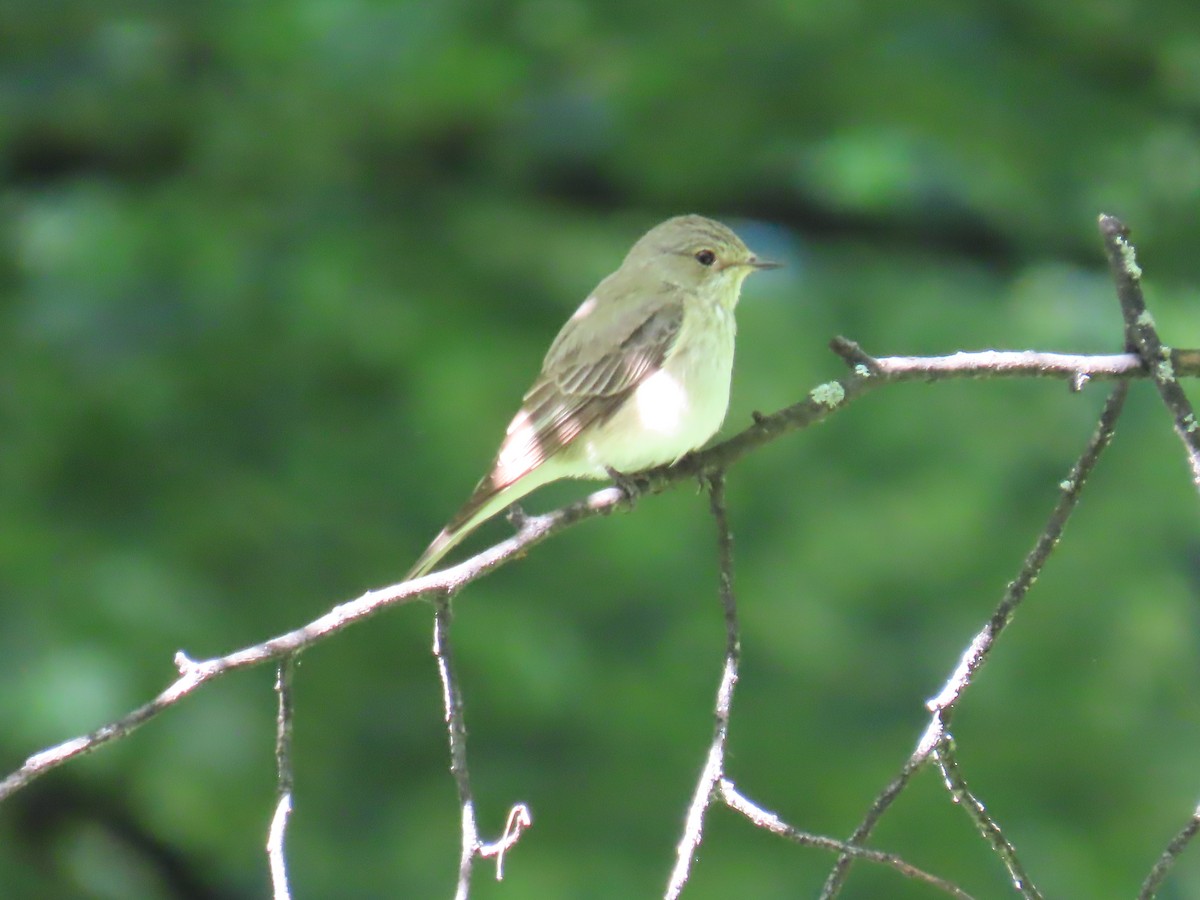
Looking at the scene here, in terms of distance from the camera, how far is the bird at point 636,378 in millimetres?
4512

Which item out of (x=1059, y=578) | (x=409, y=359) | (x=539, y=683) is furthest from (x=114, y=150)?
(x=1059, y=578)

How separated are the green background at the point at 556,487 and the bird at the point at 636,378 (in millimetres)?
1582

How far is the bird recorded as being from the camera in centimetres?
451

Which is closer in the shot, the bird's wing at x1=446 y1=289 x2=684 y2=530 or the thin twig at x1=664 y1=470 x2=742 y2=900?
the thin twig at x1=664 y1=470 x2=742 y2=900

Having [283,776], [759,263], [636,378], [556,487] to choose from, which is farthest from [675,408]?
[556,487]

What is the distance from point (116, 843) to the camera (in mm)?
7855

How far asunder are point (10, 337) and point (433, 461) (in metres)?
1.82

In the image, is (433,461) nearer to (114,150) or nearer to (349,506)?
(349,506)

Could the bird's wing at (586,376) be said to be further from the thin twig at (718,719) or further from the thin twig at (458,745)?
the thin twig at (458,745)

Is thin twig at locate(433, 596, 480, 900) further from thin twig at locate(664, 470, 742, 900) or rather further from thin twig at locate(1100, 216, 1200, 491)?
thin twig at locate(1100, 216, 1200, 491)

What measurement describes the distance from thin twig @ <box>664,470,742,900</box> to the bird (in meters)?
1.36

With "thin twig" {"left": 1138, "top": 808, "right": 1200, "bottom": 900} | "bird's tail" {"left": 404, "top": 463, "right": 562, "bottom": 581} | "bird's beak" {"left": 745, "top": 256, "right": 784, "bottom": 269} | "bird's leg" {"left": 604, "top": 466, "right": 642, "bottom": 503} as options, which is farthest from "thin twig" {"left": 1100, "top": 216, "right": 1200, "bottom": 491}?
"bird's beak" {"left": 745, "top": 256, "right": 784, "bottom": 269}

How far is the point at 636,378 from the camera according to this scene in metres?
4.88

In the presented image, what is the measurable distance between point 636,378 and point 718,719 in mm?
2363
